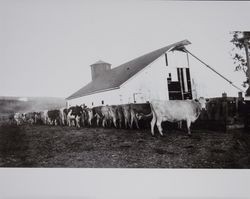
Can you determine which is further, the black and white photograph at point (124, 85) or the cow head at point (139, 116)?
the cow head at point (139, 116)

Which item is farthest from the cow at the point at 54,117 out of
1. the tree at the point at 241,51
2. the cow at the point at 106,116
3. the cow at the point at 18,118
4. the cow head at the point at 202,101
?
the tree at the point at 241,51

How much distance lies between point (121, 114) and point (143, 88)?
1.11 ft

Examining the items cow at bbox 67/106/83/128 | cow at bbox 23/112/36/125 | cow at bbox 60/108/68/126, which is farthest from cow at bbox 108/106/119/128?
cow at bbox 23/112/36/125

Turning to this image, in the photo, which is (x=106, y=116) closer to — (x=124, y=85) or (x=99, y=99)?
(x=99, y=99)

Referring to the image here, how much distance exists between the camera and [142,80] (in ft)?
Answer: 9.69

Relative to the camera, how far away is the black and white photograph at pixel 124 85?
9.43 feet

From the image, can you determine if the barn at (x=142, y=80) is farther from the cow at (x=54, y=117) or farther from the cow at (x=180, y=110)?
the cow at (x=54, y=117)

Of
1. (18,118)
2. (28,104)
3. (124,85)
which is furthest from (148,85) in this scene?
(18,118)

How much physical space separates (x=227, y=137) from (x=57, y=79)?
1791 mm

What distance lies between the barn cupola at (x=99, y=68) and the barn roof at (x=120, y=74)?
0.12 feet

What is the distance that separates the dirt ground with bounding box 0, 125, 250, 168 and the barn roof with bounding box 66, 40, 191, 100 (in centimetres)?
40

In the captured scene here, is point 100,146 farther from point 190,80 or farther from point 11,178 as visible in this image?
point 190,80

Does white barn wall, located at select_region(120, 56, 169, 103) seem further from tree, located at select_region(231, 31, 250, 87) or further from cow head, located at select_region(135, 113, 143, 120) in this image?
tree, located at select_region(231, 31, 250, 87)
